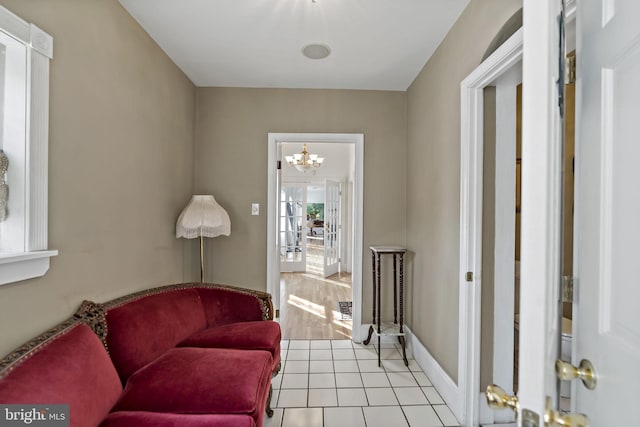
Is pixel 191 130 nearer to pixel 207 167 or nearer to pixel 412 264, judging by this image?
pixel 207 167

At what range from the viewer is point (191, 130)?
9.91 ft

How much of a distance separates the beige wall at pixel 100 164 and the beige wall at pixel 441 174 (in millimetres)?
2056

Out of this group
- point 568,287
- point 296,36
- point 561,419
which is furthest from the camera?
point 296,36

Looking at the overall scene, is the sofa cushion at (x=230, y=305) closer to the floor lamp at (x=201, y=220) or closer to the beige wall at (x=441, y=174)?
the floor lamp at (x=201, y=220)

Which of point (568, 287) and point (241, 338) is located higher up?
point (568, 287)

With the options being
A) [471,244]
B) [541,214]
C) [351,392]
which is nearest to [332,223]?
[351,392]

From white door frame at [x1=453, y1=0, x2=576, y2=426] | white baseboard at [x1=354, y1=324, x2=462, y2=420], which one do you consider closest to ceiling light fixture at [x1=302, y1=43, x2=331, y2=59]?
white door frame at [x1=453, y1=0, x2=576, y2=426]

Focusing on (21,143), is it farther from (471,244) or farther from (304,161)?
(304,161)

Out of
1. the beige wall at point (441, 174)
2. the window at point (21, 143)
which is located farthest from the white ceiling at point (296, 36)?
the window at point (21, 143)

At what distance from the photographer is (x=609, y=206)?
697mm

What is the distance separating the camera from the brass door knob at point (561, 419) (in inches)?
21.3

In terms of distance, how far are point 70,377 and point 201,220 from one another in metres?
1.51

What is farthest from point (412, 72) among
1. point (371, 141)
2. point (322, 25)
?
A: point (322, 25)

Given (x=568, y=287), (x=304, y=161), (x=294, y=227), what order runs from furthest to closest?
(x=294, y=227), (x=304, y=161), (x=568, y=287)
